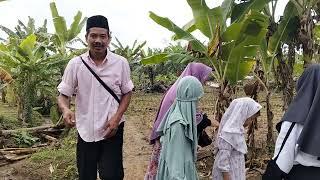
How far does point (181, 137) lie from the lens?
10.7 feet

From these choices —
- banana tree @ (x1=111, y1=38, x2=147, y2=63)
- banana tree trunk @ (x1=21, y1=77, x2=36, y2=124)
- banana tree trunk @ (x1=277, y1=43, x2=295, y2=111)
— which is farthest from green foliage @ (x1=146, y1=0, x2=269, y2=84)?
banana tree @ (x1=111, y1=38, x2=147, y2=63)

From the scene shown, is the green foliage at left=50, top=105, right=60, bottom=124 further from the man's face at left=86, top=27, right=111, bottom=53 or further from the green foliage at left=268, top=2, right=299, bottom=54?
the man's face at left=86, top=27, right=111, bottom=53

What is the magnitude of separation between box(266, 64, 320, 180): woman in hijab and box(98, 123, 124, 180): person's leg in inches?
56.4

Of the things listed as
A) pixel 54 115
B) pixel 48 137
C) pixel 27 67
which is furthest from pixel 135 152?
pixel 27 67

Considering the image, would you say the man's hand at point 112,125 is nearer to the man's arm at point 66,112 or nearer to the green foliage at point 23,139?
the man's arm at point 66,112

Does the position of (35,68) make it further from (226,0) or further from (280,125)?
(280,125)

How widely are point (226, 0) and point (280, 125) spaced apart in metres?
3.19

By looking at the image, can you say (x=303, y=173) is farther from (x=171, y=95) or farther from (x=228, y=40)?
(x=228, y=40)

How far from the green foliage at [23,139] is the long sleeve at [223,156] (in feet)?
18.6

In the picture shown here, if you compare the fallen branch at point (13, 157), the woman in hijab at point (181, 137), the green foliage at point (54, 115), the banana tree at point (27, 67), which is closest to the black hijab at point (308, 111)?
the woman in hijab at point (181, 137)

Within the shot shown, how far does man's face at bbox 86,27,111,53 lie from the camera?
360 cm

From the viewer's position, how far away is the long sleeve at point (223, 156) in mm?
3871

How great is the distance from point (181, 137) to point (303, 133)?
92cm

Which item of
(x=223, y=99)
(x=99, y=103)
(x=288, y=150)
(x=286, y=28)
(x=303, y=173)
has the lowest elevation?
(x=303, y=173)
